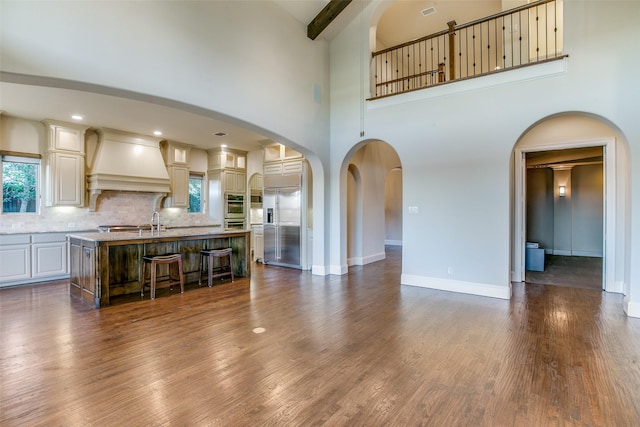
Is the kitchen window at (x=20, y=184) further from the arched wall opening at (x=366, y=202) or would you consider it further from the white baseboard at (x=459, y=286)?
the white baseboard at (x=459, y=286)

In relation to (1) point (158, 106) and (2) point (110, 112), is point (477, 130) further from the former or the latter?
(2) point (110, 112)

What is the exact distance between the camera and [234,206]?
29.6 feet

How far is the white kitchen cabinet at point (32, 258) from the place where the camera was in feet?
17.9

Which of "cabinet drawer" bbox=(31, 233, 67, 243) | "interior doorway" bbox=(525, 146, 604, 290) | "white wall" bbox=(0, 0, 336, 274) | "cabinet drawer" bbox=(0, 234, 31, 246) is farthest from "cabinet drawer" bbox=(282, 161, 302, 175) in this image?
"interior doorway" bbox=(525, 146, 604, 290)

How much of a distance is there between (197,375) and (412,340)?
207 cm

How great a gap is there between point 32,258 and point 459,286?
766 cm

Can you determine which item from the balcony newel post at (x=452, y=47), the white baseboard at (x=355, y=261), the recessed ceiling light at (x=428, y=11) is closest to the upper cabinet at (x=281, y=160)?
the white baseboard at (x=355, y=261)

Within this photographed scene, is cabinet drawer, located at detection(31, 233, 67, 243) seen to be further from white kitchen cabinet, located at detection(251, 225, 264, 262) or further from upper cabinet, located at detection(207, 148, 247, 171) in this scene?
white kitchen cabinet, located at detection(251, 225, 264, 262)

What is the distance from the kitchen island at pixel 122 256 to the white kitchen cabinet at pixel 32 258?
47.2 inches

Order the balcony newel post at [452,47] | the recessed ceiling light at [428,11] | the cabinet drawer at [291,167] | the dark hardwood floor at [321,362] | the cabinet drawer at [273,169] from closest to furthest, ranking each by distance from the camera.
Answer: the dark hardwood floor at [321,362]
the balcony newel post at [452,47]
the recessed ceiling light at [428,11]
the cabinet drawer at [291,167]
the cabinet drawer at [273,169]

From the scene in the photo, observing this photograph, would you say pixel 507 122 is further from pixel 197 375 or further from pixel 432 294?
pixel 197 375

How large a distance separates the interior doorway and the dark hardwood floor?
4.15 meters

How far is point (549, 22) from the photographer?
5312 millimetres

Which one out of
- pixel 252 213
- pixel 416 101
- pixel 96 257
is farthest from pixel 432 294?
pixel 252 213
